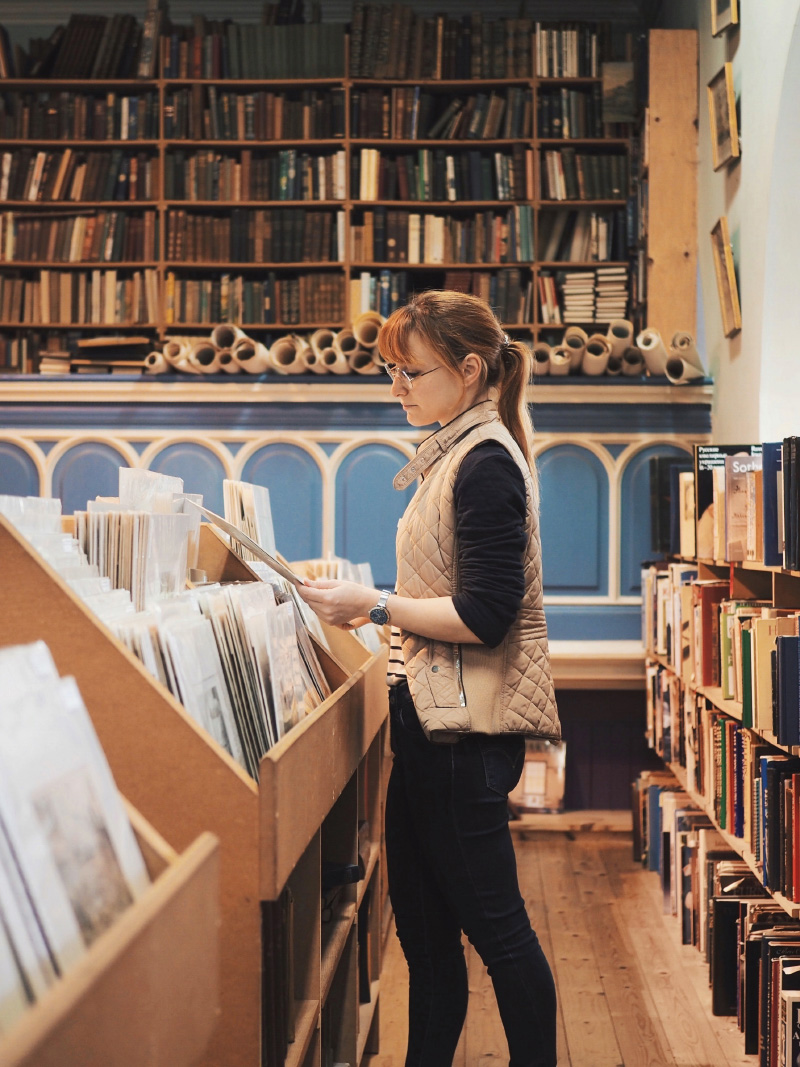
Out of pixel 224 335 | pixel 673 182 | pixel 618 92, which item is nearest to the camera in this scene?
pixel 224 335

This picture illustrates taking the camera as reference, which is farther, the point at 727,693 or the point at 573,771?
the point at 573,771

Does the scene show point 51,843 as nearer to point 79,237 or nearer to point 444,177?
point 444,177

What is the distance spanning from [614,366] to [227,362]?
1.41m

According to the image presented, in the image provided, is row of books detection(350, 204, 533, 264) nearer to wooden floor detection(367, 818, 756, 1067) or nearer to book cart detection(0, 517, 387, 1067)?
wooden floor detection(367, 818, 756, 1067)

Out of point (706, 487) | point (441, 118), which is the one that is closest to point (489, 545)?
point (706, 487)

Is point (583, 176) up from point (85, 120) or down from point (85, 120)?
down

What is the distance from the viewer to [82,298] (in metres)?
5.52

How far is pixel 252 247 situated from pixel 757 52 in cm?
288

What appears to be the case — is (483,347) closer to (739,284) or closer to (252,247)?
(739,284)

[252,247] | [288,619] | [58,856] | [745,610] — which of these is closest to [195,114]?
[252,247]

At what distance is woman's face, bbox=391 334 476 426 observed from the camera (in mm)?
1463

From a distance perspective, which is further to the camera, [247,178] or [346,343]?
[247,178]

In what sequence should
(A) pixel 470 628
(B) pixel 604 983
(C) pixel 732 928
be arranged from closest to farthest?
(A) pixel 470 628, (C) pixel 732 928, (B) pixel 604 983

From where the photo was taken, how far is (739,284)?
11.6 ft
